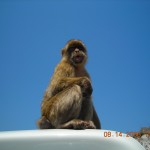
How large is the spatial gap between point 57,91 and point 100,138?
415 cm

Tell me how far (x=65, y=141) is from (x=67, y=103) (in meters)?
3.32

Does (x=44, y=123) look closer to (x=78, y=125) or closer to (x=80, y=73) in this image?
(x=78, y=125)

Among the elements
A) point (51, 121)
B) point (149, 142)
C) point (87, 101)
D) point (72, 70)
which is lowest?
point (149, 142)

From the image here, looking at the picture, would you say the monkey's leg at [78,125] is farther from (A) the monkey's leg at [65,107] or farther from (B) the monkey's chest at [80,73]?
(B) the monkey's chest at [80,73]

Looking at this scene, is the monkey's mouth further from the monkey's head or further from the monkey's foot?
the monkey's foot

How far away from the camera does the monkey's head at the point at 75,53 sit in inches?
297

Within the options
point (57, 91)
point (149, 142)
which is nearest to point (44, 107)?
point (57, 91)

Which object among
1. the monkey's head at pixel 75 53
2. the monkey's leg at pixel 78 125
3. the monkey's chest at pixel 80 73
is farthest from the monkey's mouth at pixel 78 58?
the monkey's leg at pixel 78 125

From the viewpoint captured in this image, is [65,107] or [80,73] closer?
[65,107]

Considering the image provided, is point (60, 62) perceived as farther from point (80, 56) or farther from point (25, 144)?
point (25, 144)

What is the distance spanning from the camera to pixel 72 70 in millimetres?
7277

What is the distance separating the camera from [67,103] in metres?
5.90

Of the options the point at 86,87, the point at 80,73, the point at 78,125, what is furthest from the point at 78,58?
the point at 78,125

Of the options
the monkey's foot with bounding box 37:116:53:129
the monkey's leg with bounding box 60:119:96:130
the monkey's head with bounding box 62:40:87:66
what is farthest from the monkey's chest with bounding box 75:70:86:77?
the monkey's leg with bounding box 60:119:96:130
